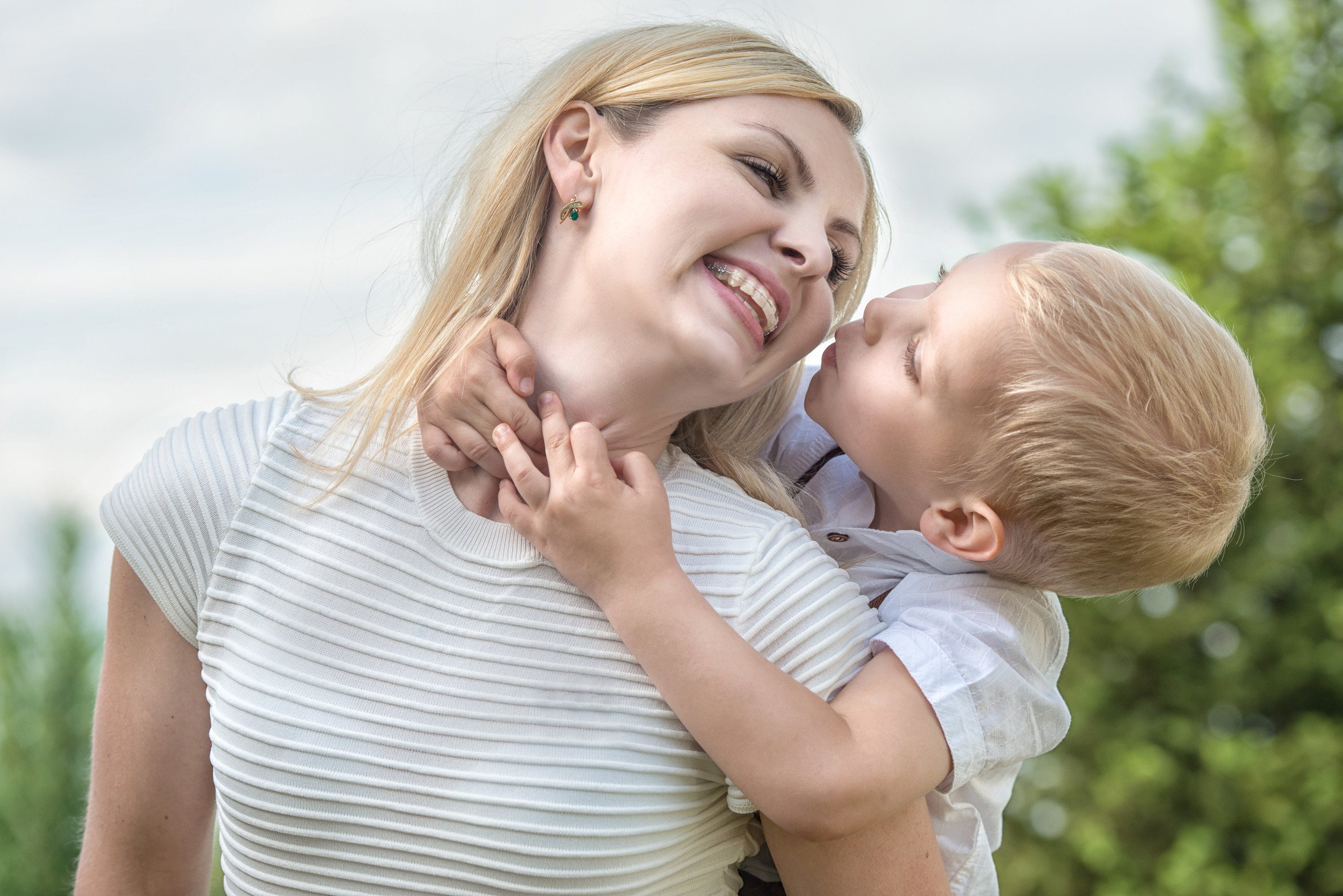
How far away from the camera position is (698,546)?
5.44 ft

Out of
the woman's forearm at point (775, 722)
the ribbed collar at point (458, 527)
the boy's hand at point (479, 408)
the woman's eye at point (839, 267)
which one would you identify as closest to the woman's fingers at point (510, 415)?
the boy's hand at point (479, 408)

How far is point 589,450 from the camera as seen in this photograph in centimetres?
158

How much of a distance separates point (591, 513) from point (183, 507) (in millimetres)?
632

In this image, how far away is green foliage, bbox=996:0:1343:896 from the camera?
4746 millimetres

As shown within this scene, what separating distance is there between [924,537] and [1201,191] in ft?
14.2

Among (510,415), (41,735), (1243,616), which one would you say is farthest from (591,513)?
(1243,616)

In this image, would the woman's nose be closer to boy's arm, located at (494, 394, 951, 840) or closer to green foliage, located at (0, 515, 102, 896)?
boy's arm, located at (494, 394, 951, 840)

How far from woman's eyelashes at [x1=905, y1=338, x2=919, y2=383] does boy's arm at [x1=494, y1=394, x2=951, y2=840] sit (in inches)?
20.2

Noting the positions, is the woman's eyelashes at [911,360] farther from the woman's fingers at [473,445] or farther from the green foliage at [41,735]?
the green foliage at [41,735]

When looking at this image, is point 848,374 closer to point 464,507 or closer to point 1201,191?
point 464,507

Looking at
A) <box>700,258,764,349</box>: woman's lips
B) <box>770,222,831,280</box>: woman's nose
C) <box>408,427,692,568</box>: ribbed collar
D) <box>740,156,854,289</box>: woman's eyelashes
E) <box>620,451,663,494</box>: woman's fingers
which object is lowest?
<box>408,427,692,568</box>: ribbed collar

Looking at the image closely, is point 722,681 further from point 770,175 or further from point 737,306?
point 770,175

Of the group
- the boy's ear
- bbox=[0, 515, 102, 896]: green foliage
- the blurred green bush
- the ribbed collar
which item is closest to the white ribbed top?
the ribbed collar

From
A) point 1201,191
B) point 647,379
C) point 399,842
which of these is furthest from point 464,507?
point 1201,191
